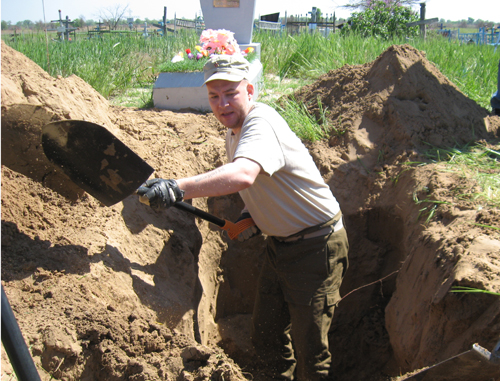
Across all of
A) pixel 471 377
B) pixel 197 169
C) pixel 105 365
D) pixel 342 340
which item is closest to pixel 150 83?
pixel 197 169

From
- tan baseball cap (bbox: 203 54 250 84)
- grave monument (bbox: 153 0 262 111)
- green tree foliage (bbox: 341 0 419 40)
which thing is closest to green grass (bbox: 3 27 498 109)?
grave monument (bbox: 153 0 262 111)

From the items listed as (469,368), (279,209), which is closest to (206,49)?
(279,209)

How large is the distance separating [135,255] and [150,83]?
196 inches

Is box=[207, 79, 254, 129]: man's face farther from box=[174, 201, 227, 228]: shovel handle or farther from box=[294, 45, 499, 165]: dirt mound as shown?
box=[294, 45, 499, 165]: dirt mound

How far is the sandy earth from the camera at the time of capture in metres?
2.09

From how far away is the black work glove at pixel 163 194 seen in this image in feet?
6.26

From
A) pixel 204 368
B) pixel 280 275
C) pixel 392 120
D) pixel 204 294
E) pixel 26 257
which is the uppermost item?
pixel 392 120

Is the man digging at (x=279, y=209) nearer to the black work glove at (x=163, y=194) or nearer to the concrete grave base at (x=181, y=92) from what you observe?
the black work glove at (x=163, y=194)

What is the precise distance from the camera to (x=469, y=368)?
186 centimetres

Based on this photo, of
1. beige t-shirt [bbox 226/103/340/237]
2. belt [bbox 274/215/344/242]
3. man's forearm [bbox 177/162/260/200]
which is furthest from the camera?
belt [bbox 274/215/344/242]

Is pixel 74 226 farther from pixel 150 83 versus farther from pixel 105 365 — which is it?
pixel 150 83

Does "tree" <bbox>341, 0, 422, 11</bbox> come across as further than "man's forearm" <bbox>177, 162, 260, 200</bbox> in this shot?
Yes

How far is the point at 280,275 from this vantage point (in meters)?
2.76

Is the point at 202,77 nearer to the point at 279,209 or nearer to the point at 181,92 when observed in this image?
the point at 181,92
